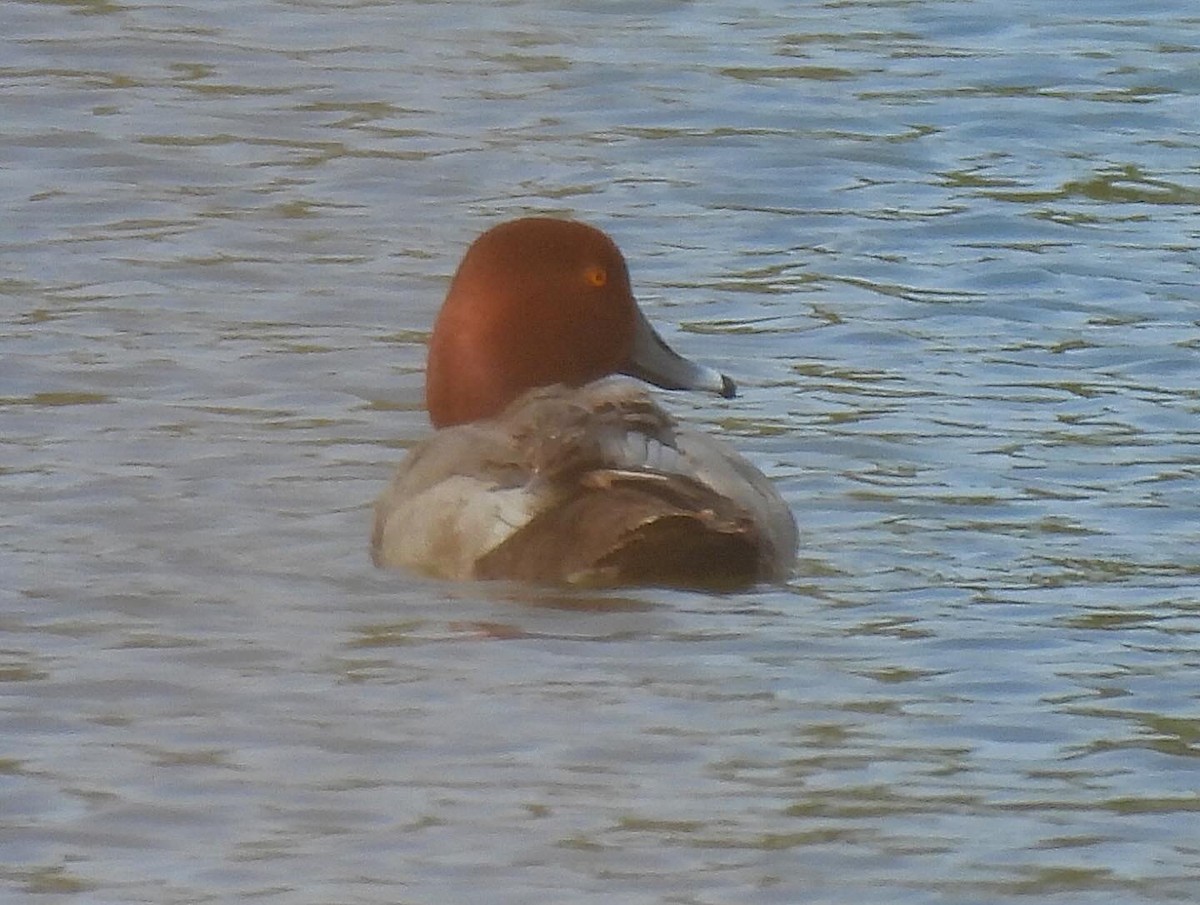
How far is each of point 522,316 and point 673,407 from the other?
156 cm

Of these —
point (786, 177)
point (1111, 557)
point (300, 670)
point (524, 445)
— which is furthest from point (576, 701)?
point (786, 177)

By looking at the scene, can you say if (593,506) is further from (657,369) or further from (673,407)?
(673,407)

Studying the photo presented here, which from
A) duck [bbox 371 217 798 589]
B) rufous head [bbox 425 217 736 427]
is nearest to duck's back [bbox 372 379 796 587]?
duck [bbox 371 217 798 589]

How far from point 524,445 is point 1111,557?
135 cm

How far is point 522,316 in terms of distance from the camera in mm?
8414

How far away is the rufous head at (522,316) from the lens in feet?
27.6

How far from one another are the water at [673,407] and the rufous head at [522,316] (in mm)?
443

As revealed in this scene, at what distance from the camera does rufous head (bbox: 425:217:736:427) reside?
27.6 feet

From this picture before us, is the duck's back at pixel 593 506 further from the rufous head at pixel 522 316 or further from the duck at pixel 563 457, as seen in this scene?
the rufous head at pixel 522 316

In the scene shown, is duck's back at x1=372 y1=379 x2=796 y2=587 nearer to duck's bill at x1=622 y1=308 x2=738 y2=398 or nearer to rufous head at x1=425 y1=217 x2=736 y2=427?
rufous head at x1=425 y1=217 x2=736 y2=427

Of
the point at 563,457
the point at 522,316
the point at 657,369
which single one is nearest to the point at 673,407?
the point at 657,369

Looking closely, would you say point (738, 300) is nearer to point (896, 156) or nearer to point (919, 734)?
point (896, 156)

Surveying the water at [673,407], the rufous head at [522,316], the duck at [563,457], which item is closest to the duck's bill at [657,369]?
the duck at [563,457]

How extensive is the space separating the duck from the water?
95mm
